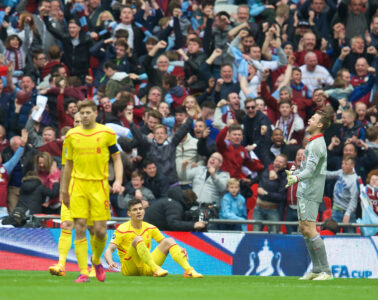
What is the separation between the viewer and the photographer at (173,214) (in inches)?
633

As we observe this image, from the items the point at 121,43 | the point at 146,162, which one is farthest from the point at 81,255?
the point at 121,43

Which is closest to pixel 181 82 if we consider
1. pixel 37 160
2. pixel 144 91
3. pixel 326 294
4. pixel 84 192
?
pixel 144 91

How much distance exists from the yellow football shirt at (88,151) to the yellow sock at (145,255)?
160 cm

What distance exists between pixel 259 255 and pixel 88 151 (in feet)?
17.3

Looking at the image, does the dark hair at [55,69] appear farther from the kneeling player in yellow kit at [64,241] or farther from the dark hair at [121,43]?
the kneeling player in yellow kit at [64,241]

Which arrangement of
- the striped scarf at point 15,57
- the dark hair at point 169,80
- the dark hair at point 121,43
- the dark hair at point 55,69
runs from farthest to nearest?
the striped scarf at point 15,57
the dark hair at point 121,43
the dark hair at point 169,80
the dark hair at point 55,69

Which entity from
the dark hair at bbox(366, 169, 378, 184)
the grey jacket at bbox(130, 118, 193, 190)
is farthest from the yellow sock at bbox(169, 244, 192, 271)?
the dark hair at bbox(366, 169, 378, 184)

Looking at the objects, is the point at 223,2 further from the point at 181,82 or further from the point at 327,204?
the point at 327,204

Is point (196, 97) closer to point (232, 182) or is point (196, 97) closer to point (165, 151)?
point (165, 151)

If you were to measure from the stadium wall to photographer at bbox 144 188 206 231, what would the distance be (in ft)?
0.71

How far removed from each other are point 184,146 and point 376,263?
467 centimetres

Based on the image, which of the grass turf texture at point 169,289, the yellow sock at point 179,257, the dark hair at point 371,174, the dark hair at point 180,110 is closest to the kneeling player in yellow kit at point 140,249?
the yellow sock at point 179,257

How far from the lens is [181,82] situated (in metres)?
21.6

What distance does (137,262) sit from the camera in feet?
45.4
